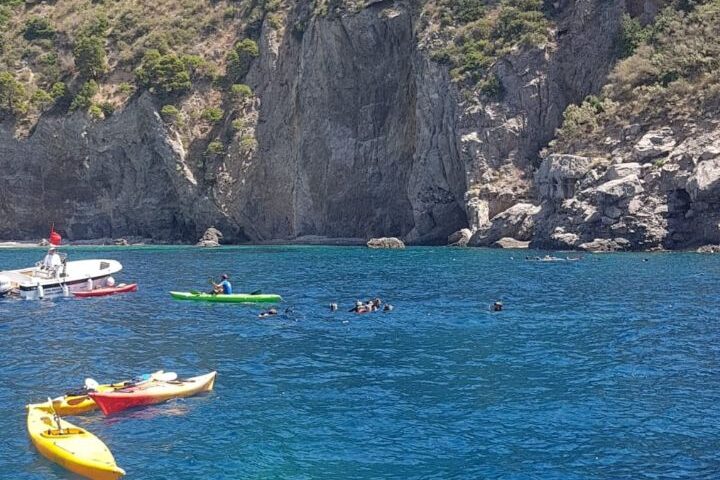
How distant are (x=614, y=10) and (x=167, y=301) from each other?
2246 inches

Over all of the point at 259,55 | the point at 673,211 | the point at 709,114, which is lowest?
the point at 673,211

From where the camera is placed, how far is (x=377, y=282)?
49062 mm

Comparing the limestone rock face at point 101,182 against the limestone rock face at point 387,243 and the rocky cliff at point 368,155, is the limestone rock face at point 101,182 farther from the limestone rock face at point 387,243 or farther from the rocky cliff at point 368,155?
the limestone rock face at point 387,243

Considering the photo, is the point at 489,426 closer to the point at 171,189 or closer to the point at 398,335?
the point at 398,335

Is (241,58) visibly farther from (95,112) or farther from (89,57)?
(89,57)

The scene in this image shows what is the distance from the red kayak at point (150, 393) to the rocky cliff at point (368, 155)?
46.5 meters

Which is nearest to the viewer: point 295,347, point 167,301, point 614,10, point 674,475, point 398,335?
point 674,475

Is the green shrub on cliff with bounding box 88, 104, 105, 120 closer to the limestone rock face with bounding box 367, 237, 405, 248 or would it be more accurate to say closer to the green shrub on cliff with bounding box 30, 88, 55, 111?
the green shrub on cliff with bounding box 30, 88, 55, 111

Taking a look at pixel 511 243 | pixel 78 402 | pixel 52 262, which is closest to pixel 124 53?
pixel 511 243

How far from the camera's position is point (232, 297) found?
139 feet

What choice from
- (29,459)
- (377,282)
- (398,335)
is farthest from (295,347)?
(377,282)

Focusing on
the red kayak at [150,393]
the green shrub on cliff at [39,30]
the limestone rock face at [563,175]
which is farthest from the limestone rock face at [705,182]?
the green shrub on cliff at [39,30]

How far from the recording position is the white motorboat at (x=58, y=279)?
46.8 m

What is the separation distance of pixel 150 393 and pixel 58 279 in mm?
28594
